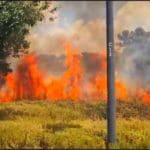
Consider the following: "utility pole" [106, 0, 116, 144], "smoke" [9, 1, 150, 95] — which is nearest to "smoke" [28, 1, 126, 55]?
"smoke" [9, 1, 150, 95]

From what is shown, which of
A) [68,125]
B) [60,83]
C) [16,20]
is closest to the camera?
[16,20]

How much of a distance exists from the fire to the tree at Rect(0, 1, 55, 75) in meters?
1.65

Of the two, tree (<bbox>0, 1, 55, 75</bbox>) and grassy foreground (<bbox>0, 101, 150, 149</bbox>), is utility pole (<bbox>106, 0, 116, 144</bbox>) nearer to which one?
grassy foreground (<bbox>0, 101, 150, 149</bbox>)

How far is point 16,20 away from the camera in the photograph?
15828 mm

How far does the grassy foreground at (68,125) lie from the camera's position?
49.4ft

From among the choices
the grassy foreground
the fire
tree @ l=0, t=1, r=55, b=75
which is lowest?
the grassy foreground

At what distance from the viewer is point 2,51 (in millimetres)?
17672

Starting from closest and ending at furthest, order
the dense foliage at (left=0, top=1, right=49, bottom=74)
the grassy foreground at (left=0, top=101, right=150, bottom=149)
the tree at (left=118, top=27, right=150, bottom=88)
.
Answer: the grassy foreground at (left=0, top=101, right=150, bottom=149) → the dense foliage at (left=0, top=1, right=49, bottom=74) → the tree at (left=118, top=27, right=150, bottom=88)

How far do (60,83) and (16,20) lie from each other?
429cm

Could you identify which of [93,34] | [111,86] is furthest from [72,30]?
[111,86]

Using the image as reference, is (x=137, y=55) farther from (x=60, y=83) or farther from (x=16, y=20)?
(x=16, y=20)

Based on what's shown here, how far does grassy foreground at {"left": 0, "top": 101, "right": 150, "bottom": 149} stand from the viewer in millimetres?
15047

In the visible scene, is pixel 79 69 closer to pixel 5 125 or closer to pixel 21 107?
pixel 21 107

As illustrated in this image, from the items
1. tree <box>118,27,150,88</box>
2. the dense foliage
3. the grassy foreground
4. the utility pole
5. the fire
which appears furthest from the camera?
the fire
